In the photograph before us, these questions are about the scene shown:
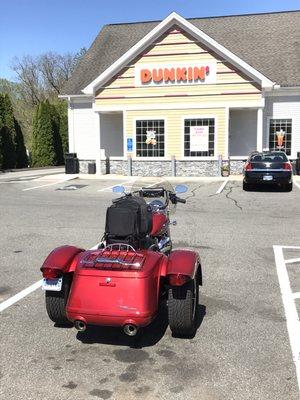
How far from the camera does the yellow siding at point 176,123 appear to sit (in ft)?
71.6

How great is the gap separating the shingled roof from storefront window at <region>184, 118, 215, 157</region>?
406 cm

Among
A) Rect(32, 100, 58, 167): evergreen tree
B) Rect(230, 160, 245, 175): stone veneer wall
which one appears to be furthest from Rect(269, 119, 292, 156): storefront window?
Rect(32, 100, 58, 167): evergreen tree

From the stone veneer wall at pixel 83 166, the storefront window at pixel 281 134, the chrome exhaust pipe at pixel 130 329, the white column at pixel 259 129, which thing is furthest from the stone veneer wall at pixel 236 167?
the chrome exhaust pipe at pixel 130 329

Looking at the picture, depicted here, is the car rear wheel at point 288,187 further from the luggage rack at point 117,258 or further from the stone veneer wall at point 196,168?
the luggage rack at point 117,258

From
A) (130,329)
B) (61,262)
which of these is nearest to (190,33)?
(61,262)

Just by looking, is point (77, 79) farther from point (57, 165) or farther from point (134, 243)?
point (134, 243)

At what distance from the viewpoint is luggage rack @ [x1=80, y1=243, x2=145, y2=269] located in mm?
4074

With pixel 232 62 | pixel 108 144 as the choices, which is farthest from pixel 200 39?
pixel 108 144

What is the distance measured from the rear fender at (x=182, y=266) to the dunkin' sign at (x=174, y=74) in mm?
18406

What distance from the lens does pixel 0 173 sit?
26.0m

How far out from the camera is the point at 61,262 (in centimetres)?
436

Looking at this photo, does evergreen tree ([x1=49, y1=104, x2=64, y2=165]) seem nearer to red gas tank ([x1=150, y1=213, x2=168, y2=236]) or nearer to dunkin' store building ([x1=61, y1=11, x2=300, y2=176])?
dunkin' store building ([x1=61, y1=11, x2=300, y2=176])

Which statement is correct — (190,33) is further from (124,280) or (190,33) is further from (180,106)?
(124,280)

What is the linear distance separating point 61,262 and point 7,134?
26605 millimetres
